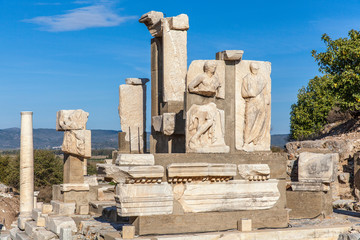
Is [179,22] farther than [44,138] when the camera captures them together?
No

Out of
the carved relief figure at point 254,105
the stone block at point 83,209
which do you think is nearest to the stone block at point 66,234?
the stone block at point 83,209

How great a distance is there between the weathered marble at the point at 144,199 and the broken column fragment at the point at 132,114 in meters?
7.25

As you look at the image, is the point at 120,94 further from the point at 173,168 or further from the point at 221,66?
the point at 173,168

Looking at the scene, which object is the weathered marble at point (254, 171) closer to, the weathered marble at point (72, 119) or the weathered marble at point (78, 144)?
the weathered marble at point (78, 144)

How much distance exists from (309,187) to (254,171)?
5.70 feet

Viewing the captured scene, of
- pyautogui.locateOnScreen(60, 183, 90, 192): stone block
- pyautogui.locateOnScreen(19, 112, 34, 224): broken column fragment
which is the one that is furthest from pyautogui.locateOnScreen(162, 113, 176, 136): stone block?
pyautogui.locateOnScreen(19, 112, 34, 224): broken column fragment

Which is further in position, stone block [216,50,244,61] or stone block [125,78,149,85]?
stone block [125,78,149,85]

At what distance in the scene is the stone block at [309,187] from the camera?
9469mm

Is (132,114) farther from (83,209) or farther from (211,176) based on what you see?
(211,176)

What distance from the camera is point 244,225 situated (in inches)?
307

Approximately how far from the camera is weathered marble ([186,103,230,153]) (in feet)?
27.8

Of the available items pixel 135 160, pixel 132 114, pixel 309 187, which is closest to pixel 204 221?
pixel 135 160

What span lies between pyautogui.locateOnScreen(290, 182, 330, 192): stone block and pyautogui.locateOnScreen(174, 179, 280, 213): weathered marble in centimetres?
124

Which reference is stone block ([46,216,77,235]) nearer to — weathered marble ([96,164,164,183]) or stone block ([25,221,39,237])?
stone block ([25,221,39,237])
